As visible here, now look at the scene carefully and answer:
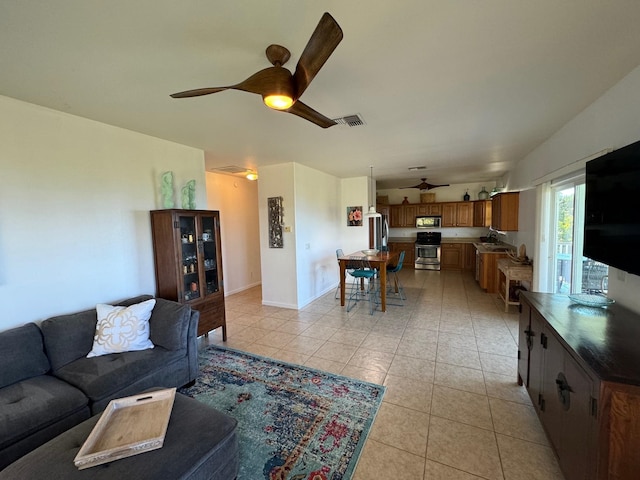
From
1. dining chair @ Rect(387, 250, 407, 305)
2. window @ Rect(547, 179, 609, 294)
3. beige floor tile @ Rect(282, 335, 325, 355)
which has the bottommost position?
beige floor tile @ Rect(282, 335, 325, 355)

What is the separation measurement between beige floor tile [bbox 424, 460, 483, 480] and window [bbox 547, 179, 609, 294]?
2258mm

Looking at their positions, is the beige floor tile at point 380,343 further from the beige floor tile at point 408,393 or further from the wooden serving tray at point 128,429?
the wooden serving tray at point 128,429

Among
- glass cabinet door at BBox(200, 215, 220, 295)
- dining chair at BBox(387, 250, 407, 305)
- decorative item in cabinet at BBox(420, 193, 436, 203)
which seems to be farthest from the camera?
decorative item in cabinet at BBox(420, 193, 436, 203)

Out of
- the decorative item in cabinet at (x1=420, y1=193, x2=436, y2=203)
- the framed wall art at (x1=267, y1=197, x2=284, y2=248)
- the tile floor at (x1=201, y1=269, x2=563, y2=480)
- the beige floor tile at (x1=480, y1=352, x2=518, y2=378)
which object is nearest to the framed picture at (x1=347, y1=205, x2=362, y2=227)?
the tile floor at (x1=201, y1=269, x2=563, y2=480)

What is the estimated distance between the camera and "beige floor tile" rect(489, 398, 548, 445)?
1.87 m

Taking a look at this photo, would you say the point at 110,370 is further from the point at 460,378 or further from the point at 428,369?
the point at 460,378

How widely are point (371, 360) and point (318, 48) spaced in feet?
9.28

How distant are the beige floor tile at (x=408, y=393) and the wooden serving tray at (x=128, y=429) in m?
1.69

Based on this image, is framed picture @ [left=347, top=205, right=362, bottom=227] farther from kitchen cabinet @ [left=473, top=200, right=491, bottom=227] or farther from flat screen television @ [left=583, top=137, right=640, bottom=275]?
flat screen television @ [left=583, top=137, right=640, bottom=275]

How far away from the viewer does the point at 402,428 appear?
1971 mm

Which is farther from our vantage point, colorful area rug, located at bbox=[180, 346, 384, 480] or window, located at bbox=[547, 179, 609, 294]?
window, located at bbox=[547, 179, 609, 294]

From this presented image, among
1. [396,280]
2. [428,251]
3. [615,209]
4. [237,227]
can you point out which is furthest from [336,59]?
[428,251]

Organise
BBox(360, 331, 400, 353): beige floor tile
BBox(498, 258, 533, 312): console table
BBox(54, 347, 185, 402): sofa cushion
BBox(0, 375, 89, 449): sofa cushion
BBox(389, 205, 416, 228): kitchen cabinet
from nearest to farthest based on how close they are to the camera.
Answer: BBox(0, 375, 89, 449): sofa cushion → BBox(54, 347, 185, 402): sofa cushion → BBox(360, 331, 400, 353): beige floor tile → BBox(498, 258, 533, 312): console table → BBox(389, 205, 416, 228): kitchen cabinet

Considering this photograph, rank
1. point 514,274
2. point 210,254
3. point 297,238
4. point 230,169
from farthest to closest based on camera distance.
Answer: point 230,169 → point 297,238 → point 514,274 → point 210,254
